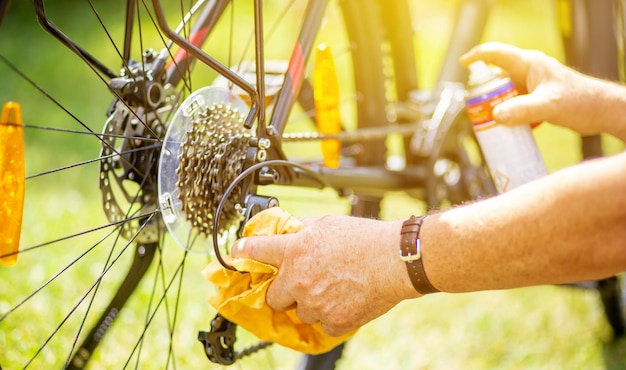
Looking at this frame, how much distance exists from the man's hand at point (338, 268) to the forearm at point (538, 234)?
0.07 meters

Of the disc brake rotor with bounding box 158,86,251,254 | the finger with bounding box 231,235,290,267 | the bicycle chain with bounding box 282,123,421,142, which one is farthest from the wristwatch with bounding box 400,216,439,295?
the bicycle chain with bounding box 282,123,421,142

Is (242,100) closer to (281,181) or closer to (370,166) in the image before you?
(281,181)

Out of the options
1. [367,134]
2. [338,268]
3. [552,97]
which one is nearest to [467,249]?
[338,268]

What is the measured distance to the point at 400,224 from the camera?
1.13m

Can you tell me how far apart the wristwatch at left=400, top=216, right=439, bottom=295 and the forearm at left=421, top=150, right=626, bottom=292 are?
0.03 ft

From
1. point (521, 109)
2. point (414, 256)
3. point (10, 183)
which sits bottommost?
point (414, 256)

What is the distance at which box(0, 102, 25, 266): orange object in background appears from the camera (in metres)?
1.10

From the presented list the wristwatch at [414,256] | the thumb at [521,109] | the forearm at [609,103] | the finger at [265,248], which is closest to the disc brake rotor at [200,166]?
the finger at [265,248]

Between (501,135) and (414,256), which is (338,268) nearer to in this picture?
(414,256)

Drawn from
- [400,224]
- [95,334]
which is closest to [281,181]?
[400,224]

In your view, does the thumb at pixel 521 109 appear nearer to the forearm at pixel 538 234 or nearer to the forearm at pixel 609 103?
the forearm at pixel 609 103

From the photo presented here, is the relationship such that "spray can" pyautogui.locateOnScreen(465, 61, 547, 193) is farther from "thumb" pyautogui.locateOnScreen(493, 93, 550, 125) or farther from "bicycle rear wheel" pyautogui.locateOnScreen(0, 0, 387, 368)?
"bicycle rear wheel" pyautogui.locateOnScreen(0, 0, 387, 368)

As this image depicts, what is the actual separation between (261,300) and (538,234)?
0.48 meters

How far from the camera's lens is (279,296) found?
47.6 inches
